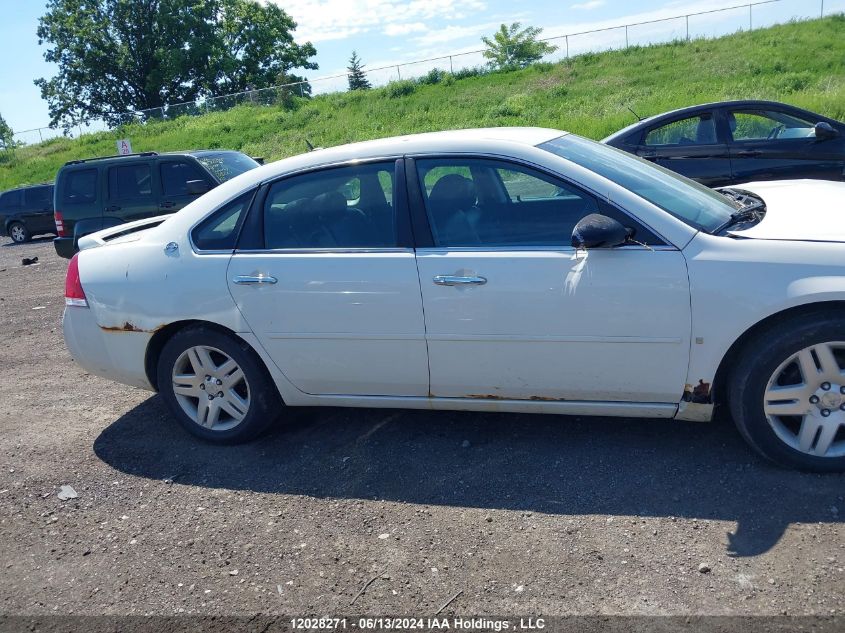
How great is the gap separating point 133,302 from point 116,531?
1381mm

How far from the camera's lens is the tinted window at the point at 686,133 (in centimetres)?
890

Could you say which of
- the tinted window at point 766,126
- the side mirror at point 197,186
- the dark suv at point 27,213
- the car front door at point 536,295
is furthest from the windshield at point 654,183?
the dark suv at point 27,213

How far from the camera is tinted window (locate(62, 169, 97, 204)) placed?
11.9 meters

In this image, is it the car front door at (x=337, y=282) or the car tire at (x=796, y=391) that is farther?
the car front door at (x=337, y=282)

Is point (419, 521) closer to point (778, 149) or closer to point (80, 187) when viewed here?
point (778, 149)

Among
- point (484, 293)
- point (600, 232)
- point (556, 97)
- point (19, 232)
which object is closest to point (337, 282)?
→ point (484, 293)

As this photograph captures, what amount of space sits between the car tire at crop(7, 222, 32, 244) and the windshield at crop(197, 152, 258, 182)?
39.7 feet

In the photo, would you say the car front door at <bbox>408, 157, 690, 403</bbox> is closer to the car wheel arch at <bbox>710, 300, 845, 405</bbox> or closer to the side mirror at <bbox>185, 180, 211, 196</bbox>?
the car wheel arch at <bbox>710, 300, 845, 405</bbox>

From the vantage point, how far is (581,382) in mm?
3814

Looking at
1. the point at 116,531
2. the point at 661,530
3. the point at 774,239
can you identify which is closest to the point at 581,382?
the point at 661,530

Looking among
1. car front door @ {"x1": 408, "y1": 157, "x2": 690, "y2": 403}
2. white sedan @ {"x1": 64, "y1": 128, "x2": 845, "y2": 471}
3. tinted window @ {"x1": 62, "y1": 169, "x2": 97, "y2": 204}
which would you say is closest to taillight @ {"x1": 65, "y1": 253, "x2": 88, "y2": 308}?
white sedan @ {"x1": 64, "y1": 128, "x2": 845, "y2": 471}

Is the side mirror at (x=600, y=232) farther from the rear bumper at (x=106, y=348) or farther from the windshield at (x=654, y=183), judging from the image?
the rear bumper at (x=106, y=348)

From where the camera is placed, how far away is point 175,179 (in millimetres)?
11500

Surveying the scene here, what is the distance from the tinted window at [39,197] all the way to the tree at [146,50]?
1477 inches
